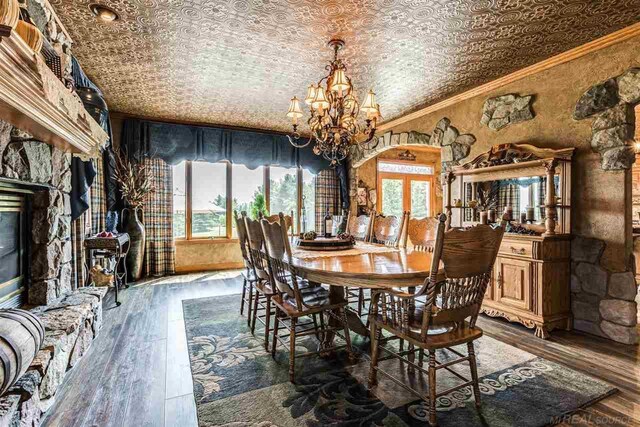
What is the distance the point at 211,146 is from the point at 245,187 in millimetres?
991

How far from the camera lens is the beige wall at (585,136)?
2.75 metres

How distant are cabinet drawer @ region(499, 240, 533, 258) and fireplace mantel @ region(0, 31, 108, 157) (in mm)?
3687

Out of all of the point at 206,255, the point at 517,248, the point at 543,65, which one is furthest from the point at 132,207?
the point at 543,65

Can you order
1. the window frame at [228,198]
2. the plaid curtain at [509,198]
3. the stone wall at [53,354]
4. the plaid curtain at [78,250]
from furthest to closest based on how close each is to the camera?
the window frame at [228,198], the plaid curtain at [509,198], the plaid curtain at [78,250], the stone wall at [53,354]

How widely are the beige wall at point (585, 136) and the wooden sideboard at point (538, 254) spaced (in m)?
0.13

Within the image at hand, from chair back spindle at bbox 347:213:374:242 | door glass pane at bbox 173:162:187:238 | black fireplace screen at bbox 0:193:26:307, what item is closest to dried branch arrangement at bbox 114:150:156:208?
door glass pane at bbox 173:162:187:238

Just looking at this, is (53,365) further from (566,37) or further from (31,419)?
(566,37)

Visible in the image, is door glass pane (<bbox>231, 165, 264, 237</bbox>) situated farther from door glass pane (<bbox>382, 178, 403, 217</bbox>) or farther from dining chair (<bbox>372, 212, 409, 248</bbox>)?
dining chair (<bbox>372, 212, 409, 248</bbox>)

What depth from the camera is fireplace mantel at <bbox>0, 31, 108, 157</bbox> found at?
129cm

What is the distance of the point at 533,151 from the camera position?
3.21 m

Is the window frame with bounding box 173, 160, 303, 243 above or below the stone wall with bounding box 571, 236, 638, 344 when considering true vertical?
above

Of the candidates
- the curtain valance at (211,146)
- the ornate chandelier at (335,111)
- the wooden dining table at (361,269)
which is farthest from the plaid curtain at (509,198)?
the curtain valance at (211,146)

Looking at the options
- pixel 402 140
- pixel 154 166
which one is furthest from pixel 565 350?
pixel 154 166

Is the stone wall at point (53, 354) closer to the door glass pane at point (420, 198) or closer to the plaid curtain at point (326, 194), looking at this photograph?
the plaid curtain at point (326, 194)
